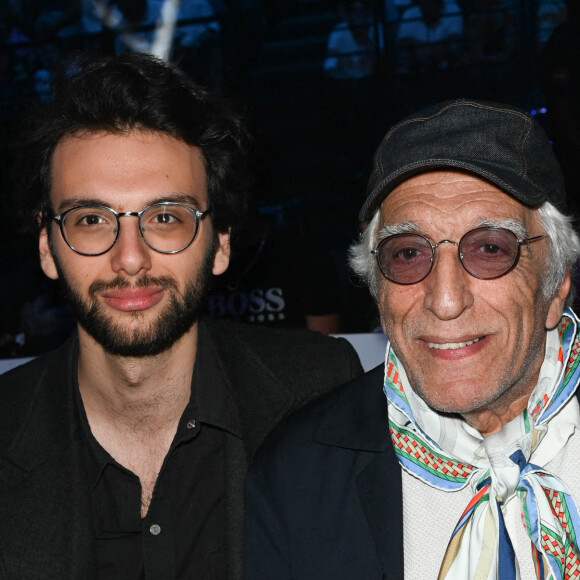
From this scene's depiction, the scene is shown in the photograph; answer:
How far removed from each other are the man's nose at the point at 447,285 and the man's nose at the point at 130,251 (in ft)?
3.14

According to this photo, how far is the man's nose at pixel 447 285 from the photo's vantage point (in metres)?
1.96

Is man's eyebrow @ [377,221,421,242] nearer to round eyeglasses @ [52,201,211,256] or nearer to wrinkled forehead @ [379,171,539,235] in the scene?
wrinkled forehead @ [379,171,539,235]

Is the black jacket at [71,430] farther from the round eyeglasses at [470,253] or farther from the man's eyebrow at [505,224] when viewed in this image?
the man's eyebrow at [505,224]

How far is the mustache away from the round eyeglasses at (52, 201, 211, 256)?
91 mm

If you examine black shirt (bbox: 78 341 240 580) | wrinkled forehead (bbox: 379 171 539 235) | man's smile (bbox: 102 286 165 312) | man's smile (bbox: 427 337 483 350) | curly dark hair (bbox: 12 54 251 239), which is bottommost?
black shirt (bbox: 78 341 240 580)

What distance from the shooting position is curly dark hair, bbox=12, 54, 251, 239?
279cm

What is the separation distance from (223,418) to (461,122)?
1.26 metres

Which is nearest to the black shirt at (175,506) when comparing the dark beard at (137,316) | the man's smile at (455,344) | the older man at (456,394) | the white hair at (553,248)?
the dark beard at (137,316)

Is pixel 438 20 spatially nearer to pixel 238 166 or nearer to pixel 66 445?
pixel 238 166

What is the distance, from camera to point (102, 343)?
262cm

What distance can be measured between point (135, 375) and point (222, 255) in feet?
1.87

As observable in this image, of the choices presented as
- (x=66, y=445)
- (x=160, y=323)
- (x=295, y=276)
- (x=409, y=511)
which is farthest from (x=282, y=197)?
(x=409, y=511)

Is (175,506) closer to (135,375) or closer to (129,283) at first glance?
(135,375)

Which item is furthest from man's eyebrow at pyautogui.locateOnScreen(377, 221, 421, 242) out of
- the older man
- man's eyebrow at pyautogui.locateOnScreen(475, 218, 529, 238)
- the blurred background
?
the blurred background
